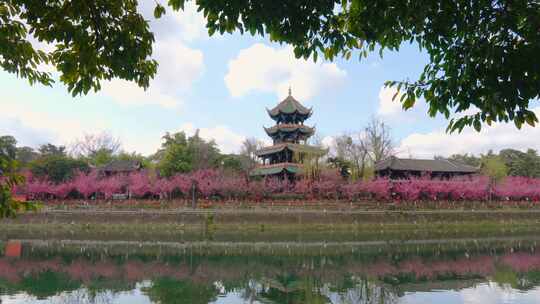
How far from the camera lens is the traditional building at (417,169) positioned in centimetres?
3894

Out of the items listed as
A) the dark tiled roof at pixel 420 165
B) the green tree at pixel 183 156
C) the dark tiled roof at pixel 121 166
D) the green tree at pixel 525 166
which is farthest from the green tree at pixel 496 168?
the dark tiled roof at pixel 121 166

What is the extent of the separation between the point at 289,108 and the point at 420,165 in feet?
45.7

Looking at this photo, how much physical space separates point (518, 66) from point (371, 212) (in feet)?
88.0

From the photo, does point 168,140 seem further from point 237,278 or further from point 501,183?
point 501,183

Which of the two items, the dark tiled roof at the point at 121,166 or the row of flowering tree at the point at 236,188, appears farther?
the dark tiled roof at the point at 121,166

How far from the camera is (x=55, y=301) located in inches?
451

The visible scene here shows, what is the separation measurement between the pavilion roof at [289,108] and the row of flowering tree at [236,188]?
8.87 m

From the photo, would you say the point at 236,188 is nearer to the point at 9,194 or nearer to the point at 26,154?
the point at 9,194

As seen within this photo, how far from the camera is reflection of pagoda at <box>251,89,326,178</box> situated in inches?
1487

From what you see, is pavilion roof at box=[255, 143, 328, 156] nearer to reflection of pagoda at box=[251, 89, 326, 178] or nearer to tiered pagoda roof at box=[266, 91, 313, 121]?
reflection of pagoda at box=[251, 89, 326, 178]

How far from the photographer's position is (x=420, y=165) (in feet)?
133

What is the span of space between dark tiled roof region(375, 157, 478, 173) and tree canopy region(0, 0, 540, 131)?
3508 cm

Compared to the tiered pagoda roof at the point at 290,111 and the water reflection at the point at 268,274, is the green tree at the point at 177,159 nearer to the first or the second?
the tiered pagoda roof at the point at 290,111

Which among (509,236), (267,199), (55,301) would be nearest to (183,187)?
(267,199)
